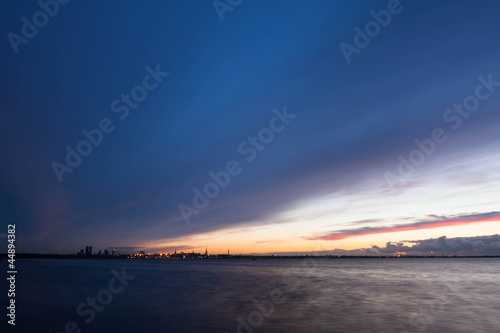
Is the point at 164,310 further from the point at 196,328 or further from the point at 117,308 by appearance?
the point at 196,328

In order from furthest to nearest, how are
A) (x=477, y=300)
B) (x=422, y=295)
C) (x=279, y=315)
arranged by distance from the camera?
1. (x=422, y=295)
2. (x=477, y=300)
3. (x=279, y=315)

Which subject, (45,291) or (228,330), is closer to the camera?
(228,330)

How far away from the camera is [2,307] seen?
32.5m

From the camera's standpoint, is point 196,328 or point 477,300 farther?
point 477,300

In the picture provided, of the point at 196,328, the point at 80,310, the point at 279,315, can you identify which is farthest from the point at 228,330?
the point at 80,310

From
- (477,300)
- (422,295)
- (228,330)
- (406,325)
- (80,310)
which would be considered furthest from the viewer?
(422,295)

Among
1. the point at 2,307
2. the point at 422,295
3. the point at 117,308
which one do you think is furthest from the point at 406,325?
the point at 2,307

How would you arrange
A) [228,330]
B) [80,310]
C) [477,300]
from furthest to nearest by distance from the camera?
[477,300], [80,310], [228,330]

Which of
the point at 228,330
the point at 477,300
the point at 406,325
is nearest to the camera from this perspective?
the point at 228,330

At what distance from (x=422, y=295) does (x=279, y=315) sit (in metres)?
27.5

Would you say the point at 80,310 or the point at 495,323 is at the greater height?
the point at 80,310

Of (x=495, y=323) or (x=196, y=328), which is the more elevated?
(x=196, y=328)

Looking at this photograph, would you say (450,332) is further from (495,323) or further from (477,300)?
(477,300)

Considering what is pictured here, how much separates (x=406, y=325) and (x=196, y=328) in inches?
723
